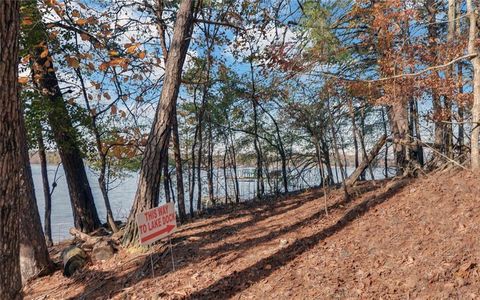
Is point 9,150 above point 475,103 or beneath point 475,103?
beneath

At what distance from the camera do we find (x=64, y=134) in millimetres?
6988

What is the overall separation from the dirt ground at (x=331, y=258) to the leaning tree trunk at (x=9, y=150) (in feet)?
4.74

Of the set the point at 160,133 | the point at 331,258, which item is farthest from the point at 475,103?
→ the point at 160,133

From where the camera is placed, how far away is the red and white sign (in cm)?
344

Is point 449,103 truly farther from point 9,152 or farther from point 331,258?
point 9,152

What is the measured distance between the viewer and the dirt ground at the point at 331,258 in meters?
2.89

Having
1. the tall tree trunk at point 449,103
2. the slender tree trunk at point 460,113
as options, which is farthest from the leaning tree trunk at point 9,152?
the tall tree trunk at point 449,103

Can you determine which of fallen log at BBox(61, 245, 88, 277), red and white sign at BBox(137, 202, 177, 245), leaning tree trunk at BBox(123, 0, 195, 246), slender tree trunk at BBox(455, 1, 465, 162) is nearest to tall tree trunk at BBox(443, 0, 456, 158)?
slender tree trunk at BBox(455, 1, 465, 162)

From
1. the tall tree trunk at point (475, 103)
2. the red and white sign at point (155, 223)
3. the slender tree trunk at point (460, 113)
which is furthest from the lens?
the slender tree trunk at point (460, 113)

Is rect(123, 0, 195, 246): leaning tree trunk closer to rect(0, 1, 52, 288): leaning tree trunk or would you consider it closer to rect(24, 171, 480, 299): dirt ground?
rect(24, 171, 480, 299): dirt ground

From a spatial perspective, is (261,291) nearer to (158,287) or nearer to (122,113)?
(158,287)

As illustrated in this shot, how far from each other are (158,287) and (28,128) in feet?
15.5

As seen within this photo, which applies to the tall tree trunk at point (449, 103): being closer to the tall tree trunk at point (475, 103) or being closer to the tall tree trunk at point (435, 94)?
the tall tree trunk at point (435, 94)

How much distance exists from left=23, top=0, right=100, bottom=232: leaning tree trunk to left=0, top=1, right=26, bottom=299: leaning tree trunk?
408 cm
